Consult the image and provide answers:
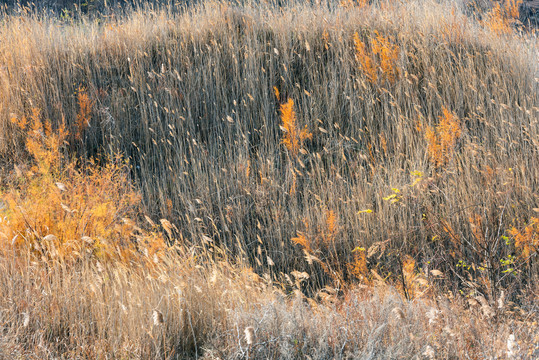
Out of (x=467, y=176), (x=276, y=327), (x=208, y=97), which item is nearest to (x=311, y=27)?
(x=208, y=97)

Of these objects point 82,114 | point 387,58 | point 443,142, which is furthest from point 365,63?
point 82,114

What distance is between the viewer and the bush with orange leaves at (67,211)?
10.3 ft

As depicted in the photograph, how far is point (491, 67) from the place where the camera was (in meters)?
4.90

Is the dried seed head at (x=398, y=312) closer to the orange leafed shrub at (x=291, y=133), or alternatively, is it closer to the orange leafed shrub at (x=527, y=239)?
A: the orange leafed shrub at (x=527, y=239)

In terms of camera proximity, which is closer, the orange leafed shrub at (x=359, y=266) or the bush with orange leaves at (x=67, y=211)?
the bush with orange leaves at (x=67, y=211)

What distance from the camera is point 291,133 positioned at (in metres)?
4.43

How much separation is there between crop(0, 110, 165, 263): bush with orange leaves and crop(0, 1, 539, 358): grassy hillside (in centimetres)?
3

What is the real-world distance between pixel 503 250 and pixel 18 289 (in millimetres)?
3519

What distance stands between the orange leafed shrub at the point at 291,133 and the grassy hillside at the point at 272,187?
3cm

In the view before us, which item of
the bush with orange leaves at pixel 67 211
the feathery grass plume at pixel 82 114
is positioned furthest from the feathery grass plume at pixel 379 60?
the feathery grass plume at pixel 82 114

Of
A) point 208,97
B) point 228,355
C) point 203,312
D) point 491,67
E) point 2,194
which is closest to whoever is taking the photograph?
point 228,355

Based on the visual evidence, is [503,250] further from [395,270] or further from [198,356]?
[198,356]

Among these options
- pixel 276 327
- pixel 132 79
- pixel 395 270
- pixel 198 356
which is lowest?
pixel 395 270

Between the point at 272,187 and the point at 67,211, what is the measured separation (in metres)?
1.90
